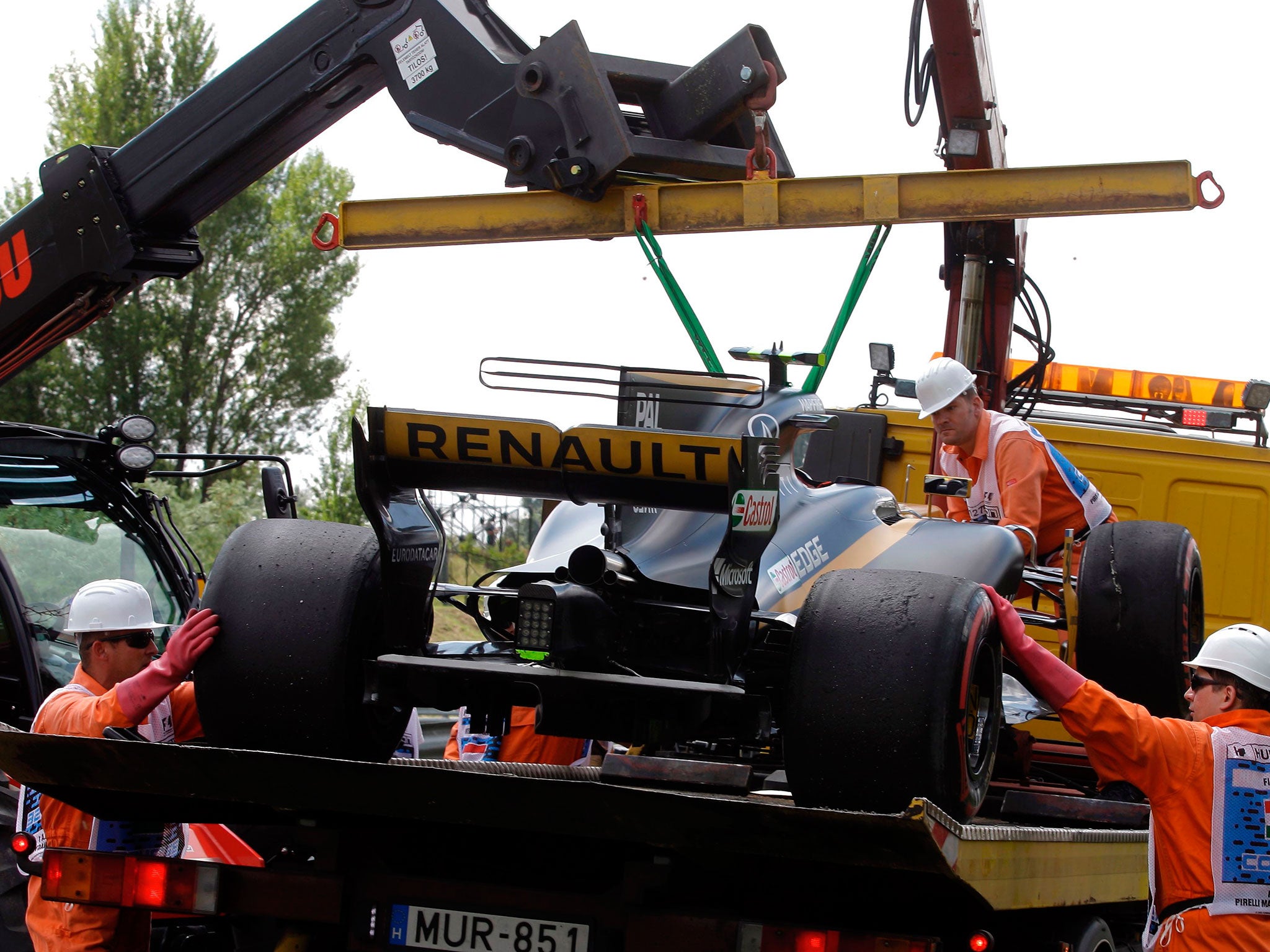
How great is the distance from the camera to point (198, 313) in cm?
2875

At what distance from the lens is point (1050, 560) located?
623 centimetres

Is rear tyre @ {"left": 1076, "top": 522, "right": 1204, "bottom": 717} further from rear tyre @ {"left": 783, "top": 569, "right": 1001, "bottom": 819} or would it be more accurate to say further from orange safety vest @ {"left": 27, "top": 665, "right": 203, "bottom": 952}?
orange safety vest @ {"left": 27, "top": 665, "right": 203, "bottom": 952}

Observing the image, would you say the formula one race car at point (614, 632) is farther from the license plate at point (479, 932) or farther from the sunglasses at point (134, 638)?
the sunglasses at point (134, 638)

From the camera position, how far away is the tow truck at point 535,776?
3.51m

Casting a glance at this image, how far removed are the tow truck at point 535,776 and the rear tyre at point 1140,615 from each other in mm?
523

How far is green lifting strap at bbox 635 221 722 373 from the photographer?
5355mm

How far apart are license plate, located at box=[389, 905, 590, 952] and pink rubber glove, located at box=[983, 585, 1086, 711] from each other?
1.33 meters

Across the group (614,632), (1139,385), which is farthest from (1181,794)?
(1139,385)

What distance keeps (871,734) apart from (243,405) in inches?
1074

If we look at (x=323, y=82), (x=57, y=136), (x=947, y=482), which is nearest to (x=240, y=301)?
(x=57, y=136)

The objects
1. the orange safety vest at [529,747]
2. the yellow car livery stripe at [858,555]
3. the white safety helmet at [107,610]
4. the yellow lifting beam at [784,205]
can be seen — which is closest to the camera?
the white safety helmet at [107,610]

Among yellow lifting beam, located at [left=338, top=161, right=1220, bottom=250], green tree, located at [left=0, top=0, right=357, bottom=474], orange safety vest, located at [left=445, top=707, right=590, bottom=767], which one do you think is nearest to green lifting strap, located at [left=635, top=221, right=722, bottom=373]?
yellow lifting beam, located at [left=338, top=161, right=1220, bottom=250]

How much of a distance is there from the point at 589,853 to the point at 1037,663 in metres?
1.31

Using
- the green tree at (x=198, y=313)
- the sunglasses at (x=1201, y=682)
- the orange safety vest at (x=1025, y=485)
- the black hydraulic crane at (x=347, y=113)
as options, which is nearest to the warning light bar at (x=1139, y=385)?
the orange safety vest at (x=1025, y=485)
